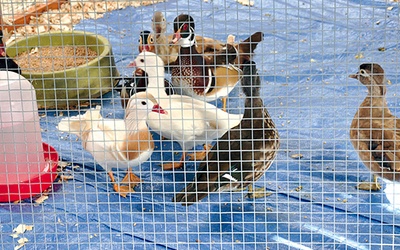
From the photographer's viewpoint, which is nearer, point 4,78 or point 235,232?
point 235,232

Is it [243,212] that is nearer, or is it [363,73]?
[243,212]

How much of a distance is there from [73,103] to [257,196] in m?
1.04

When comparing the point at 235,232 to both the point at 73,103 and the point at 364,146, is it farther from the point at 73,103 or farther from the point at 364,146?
the point at 73,103

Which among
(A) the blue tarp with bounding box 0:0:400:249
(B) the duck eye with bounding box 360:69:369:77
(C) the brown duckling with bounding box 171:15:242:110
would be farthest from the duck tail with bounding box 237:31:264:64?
(B) the duck eye with bounding box 360:69:369:77

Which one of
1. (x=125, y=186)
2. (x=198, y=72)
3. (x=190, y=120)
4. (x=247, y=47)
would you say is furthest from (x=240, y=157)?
(x=247, y=47)

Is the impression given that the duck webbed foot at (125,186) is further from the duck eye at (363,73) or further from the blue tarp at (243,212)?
the duck eye at (363,73)

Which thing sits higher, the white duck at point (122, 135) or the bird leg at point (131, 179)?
the white duck at point (122, 135)

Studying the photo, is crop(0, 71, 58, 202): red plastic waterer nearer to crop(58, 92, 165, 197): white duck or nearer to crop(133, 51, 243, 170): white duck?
crop(58, 92, 165, 197): white duck

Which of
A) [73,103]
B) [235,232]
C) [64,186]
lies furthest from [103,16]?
[235,232]

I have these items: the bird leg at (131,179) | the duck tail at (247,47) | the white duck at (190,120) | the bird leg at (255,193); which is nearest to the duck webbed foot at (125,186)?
the bird leg at (131,179)

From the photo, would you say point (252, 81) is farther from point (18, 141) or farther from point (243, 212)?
point (18, 141)

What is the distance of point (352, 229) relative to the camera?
178 centimetres

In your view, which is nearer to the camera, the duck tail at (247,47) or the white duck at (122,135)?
the white duck at (122,135)

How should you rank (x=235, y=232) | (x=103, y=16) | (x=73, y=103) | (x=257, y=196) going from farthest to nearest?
(x=103, y=16) → (x=73, y=103) → (x=257, y=196) → (x=235, y=232)
